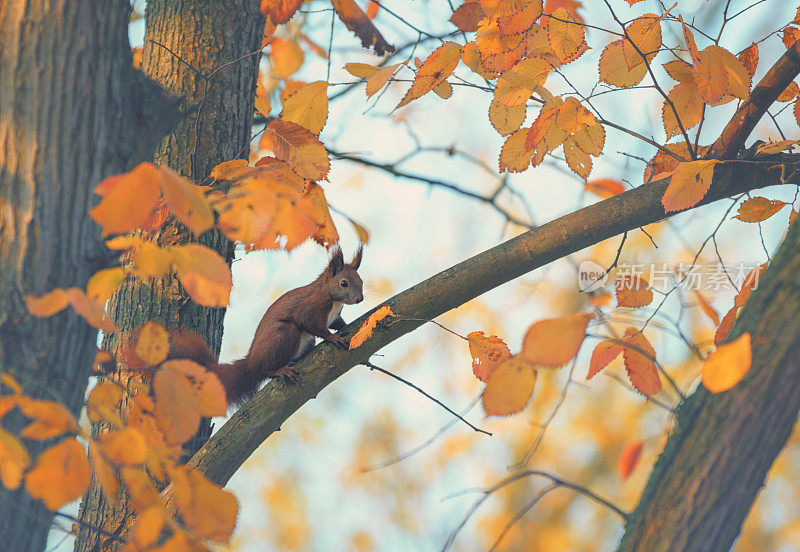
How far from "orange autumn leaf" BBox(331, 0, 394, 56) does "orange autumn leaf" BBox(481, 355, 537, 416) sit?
1.78m

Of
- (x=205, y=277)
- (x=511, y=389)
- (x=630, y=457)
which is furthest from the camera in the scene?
(x=630, y=457)

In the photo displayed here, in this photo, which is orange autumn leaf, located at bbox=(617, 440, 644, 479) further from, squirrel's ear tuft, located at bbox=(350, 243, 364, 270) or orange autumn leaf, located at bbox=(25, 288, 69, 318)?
orange autumn leaf, located at bbox=(25, 288, 69, 318)

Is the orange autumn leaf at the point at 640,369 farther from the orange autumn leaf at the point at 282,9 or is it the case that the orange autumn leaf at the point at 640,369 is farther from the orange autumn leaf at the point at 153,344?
the orange autumn leaf at the point at 282,9

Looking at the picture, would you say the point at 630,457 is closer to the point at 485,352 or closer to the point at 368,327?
the point at 485,352

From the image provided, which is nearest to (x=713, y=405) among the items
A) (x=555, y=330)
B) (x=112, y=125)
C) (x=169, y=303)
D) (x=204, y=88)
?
(x=555, y=330)

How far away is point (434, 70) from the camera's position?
6.32 ft

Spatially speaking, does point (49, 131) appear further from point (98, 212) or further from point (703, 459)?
point (703, 459)

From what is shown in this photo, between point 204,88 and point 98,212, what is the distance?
1506mm

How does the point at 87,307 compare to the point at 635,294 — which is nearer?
the point at 87,307

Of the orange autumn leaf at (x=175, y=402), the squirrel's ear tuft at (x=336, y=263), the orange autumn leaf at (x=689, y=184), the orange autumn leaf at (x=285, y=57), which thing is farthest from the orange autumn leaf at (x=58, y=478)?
the orange autumn leaf at (x=285, y=57)

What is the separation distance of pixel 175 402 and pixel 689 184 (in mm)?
1421

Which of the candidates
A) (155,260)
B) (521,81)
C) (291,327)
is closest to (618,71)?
(521,81)

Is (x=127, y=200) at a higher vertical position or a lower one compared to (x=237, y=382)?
lower

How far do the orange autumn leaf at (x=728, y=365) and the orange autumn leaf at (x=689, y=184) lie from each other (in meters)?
0.61
